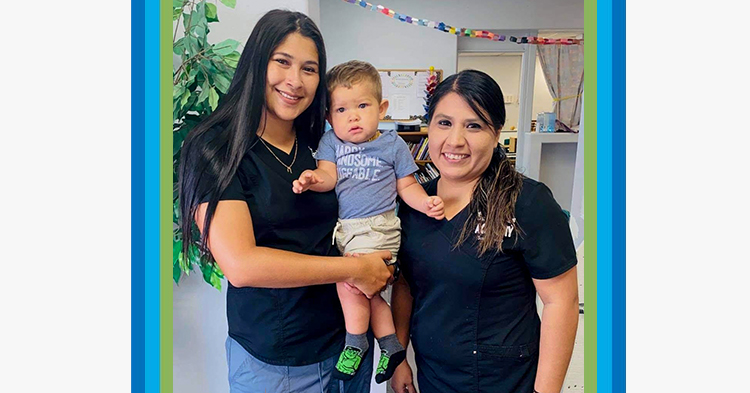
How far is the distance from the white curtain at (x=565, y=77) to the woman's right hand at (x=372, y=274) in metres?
0.54

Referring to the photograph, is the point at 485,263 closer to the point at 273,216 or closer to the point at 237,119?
the point at 273,216

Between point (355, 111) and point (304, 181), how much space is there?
0.21 meters

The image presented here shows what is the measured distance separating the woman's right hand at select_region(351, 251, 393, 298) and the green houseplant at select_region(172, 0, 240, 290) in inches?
15.6

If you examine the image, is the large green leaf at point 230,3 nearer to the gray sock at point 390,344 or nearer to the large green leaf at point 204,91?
the large green leaf at point 204,91

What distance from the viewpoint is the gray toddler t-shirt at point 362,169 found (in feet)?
3.51

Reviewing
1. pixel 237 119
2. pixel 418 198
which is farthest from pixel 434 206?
pixel 237 119

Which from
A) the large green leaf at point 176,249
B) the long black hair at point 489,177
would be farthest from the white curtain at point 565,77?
the large green leaf at point 176,249

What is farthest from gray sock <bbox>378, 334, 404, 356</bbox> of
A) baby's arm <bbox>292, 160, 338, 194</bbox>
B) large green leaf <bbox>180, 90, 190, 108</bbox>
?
A: large green leaf <bbox>180, 90, 190, 108</bbox>

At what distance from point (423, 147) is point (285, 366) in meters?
0.63

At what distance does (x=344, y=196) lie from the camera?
1.08m

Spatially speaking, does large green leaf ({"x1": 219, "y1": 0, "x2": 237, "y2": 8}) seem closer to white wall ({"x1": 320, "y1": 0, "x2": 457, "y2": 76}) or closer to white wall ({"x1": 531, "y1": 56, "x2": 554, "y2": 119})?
white wall ({"x1": 320, "y1": 0, "x2": 457, "y2": 76})
